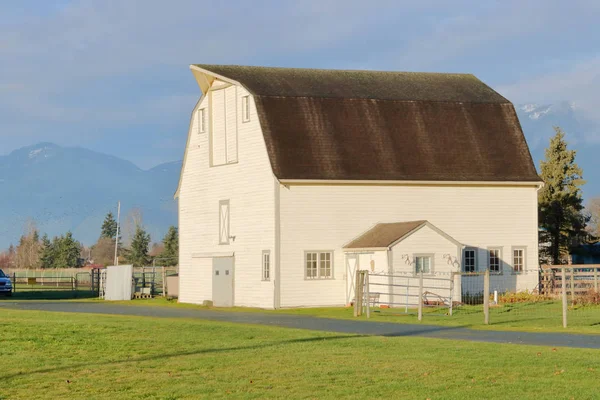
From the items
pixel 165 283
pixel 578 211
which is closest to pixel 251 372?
pixel 165 283

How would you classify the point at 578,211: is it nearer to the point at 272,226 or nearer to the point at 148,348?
the point at 272,226

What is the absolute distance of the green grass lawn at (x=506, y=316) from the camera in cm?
3141

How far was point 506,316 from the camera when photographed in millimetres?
36531

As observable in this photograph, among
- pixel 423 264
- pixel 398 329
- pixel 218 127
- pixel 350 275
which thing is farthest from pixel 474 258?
pixel 398 329

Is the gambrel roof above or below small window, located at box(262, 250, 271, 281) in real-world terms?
above

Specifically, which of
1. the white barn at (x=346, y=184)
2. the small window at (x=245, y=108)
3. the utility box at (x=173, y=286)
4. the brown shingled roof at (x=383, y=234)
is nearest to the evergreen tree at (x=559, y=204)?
the white barn at (x=346, y=184)

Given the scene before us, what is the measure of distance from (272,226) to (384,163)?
18.7 ft

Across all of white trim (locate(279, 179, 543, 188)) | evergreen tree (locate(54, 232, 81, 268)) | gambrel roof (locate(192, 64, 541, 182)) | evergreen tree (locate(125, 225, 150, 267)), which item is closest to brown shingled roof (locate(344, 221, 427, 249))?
white trim (locate(279, 179, 543, 188))

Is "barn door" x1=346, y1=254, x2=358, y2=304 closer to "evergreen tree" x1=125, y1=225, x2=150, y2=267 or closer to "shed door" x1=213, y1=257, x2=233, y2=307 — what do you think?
"shed door" x1=213, y1=257, x2=233, y2=307

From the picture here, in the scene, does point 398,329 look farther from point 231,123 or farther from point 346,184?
point 231,123

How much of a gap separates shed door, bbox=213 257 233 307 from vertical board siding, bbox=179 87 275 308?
1.18 ft

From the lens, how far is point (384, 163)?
4731 centimetres

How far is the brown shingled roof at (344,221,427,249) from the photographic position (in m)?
43.3

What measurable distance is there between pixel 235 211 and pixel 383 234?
757cm
